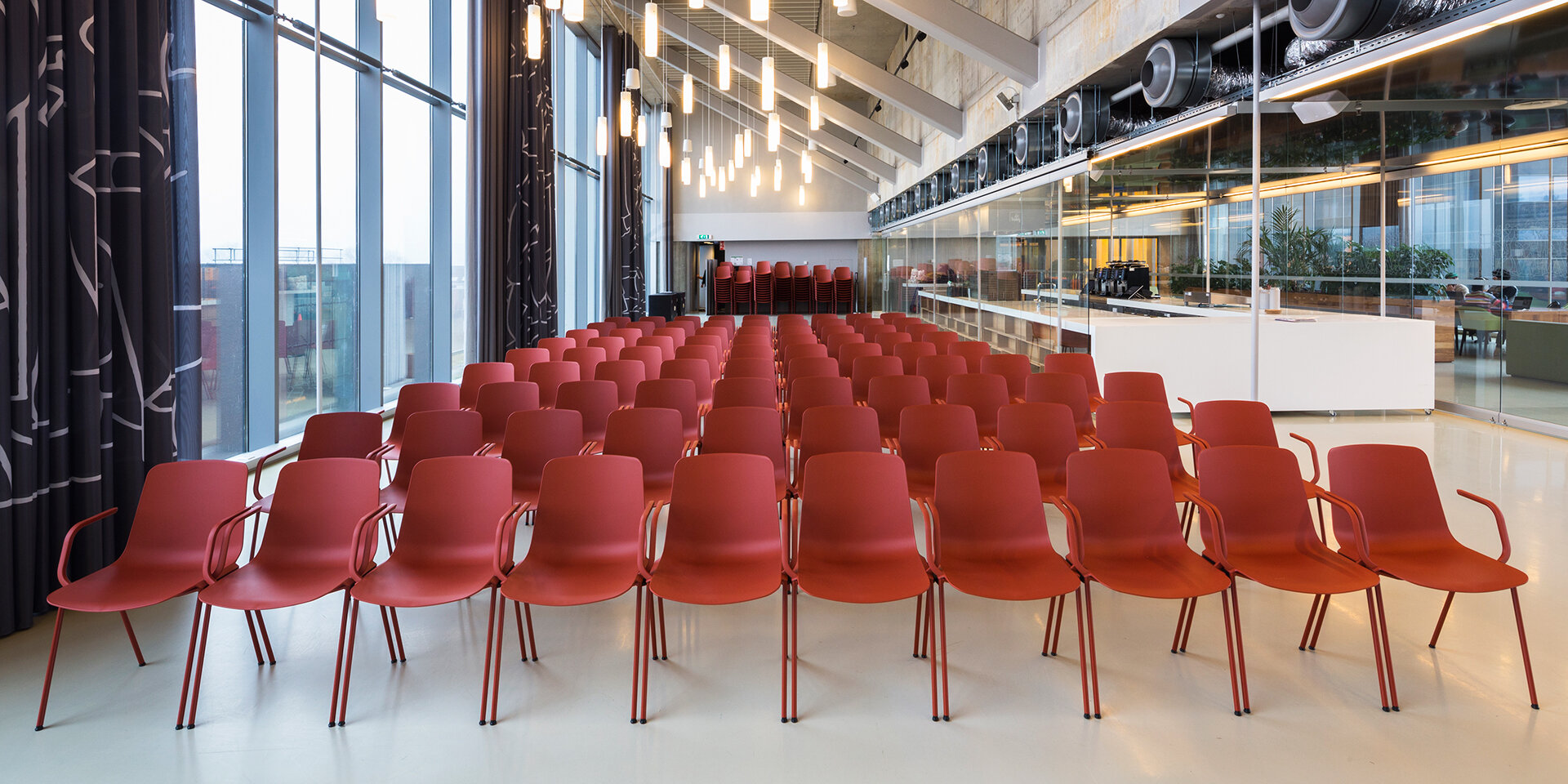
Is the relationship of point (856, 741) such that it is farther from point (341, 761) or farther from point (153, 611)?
point (153, 611)

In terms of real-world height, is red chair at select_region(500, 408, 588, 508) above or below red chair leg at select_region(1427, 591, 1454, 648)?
above

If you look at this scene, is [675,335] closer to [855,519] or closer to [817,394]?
[817,394]

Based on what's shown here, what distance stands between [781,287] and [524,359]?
18.8 metres

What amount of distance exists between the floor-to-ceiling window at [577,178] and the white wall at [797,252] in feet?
33.1

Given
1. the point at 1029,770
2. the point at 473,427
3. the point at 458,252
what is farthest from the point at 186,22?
the point at 458,252

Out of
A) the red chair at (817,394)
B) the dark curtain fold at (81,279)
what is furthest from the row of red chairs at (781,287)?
the dark curtain fold at (81,279)

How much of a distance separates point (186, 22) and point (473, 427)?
254 centimetres

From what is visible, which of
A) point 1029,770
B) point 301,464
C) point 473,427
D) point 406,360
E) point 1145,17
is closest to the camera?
point 1029,770

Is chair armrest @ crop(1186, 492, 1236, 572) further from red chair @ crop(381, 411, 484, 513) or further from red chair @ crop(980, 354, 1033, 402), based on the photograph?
red chair @ crop(381, 411, 484, 513)

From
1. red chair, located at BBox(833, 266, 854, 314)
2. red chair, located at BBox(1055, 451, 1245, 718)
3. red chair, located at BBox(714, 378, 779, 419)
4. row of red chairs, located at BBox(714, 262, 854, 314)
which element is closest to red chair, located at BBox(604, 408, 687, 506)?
red chair, located at BBox(714, 378, 779, 419)

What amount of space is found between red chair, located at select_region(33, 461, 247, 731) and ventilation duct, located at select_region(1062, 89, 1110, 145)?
26.6 ft

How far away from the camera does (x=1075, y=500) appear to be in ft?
11.7

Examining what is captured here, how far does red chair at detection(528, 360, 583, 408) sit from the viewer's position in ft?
21.9

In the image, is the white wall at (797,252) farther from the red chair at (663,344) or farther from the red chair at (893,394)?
the red chair at (893,394)
